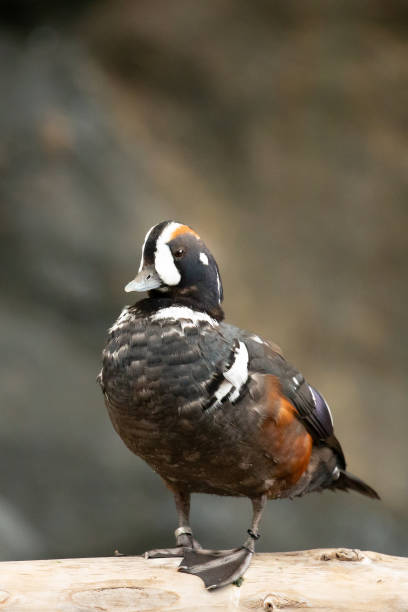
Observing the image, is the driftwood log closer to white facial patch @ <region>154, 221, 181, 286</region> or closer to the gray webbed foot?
the gray webbed foot

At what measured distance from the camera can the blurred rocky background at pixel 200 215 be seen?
3.69 m

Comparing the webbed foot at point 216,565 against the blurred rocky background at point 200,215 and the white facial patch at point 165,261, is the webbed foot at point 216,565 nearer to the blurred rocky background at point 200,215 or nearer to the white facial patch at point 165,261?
the white facial patch at point 165,261

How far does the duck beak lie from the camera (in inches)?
76.6

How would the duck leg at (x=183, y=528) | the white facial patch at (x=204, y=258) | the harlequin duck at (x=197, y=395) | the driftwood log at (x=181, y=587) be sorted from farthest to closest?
1. the duck leg at (x=183, y=528)
2. the white facial patch at (x=204, y=258)
3. the harlequin duck at (x=197, y=395)
4. the driftwood log at (x=181, y=587)

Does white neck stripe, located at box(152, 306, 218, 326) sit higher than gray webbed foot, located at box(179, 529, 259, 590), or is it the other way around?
white neck stripe, located at box(152, 306, 218, 326)

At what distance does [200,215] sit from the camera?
3783 mm

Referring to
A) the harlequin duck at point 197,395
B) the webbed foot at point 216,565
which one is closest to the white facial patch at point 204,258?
the harlequin duck at point 197,395

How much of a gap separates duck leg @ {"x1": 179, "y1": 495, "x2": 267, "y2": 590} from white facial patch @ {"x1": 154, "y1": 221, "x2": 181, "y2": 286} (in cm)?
62

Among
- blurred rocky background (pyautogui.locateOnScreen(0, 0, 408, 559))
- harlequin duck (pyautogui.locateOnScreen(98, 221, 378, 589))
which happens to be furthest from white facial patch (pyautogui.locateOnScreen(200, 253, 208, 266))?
blurred rocky background (pyautogui.locateOnScreen(0, 0, 408, 559))

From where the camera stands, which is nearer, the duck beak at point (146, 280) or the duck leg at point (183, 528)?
the duck beak at point (146, 280)

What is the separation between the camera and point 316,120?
382 centimetres

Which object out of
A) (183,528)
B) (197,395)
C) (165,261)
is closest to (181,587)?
(183,528)

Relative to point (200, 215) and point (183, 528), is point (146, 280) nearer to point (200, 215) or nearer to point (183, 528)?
point (183, 528)

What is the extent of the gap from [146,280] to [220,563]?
71 cm
